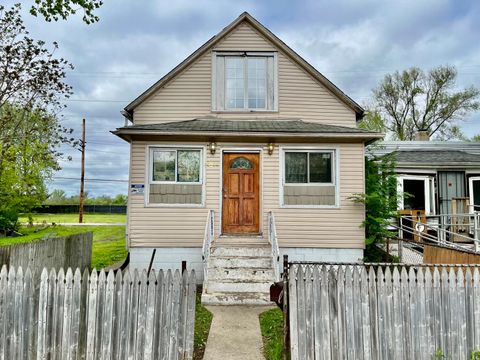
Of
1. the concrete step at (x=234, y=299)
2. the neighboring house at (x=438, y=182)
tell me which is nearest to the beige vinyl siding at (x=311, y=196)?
the concrete step at (x=234, y=299)

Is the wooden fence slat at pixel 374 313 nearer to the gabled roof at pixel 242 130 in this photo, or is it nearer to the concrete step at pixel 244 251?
the concrete step at pixel 244 251

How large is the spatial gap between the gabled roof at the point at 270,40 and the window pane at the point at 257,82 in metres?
0.75

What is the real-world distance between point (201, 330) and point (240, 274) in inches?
82.1

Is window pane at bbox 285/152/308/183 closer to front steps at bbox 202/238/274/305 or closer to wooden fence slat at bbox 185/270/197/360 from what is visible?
front steps at bbox 202/238/274/305

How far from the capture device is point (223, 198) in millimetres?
9320

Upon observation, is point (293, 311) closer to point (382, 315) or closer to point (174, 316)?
point (382, 315)

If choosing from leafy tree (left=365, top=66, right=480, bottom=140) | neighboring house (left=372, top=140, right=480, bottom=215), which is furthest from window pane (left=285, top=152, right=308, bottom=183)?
leafy tree (left=365, top=66, right=480, bottom=140)

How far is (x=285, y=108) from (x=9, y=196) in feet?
51.3

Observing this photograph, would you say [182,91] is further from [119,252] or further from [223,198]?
[119,252]

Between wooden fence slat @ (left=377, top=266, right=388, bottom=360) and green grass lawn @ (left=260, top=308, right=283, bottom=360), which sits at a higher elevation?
wooden fence slat @ (left=377, top=266, right=388, bottom=360)

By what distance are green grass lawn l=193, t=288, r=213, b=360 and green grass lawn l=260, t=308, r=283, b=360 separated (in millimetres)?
978

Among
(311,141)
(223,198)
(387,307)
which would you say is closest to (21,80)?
(223,198)

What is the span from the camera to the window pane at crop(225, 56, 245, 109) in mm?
10164

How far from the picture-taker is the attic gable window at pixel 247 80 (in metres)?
10.1
